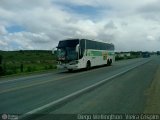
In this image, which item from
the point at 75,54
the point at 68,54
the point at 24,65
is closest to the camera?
the point at 68,54

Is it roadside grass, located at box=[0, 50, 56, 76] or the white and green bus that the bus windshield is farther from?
roadside grass, located at box=[0, 50, 56, 76]

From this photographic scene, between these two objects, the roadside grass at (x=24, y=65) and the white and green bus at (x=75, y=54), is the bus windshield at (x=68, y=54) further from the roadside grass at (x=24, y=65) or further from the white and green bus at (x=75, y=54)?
the roadside grass at (x=24, y=65)

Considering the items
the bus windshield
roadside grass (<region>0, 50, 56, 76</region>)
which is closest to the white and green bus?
the bus windshield

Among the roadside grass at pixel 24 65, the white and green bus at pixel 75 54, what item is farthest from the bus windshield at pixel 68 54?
the roadside grass at pixel 24 65

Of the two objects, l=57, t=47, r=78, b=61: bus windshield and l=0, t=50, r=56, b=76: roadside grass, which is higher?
l=57, t=47, r=78, b=61: bus windshield

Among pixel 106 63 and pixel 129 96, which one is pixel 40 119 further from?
pixel 106 63

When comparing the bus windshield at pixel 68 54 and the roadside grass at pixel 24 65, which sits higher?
the bus windshield at pixel 68 54

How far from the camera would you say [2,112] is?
10.7 metres

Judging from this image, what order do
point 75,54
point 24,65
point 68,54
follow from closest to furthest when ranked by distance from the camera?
point 68,54, point 75,54, point 24,65

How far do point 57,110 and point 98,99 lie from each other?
2.97 m

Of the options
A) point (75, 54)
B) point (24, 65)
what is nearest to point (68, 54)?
point (75, 54)

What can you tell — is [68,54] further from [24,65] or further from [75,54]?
[24,65]

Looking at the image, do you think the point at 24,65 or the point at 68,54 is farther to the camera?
the point at 24,65

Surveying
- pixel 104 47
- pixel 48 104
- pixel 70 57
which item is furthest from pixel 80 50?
pixel 48 104
